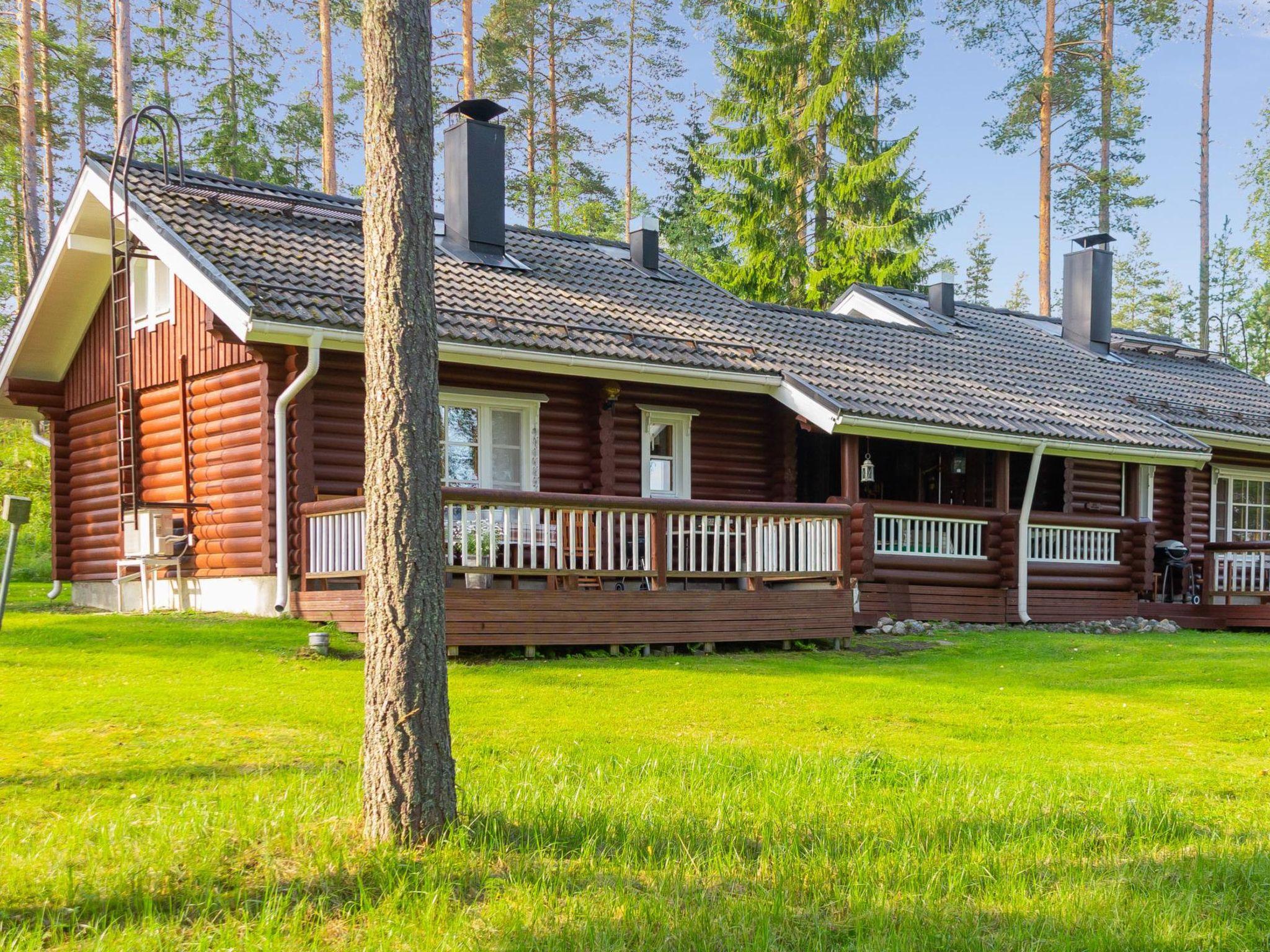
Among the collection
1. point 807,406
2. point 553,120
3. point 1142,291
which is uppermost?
point 553,120

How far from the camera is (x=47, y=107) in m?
34.6

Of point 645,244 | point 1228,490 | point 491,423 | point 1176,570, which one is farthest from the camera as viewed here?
point 1228,490

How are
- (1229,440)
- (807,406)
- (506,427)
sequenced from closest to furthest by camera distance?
(506,427) → (807,406) → (1229,440)

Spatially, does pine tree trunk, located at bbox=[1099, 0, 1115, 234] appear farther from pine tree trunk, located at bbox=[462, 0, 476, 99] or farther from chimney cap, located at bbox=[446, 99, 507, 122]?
chimney cap, located at bbox=[446, 99, 507, 122]

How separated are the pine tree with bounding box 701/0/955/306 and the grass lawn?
24.9 metres

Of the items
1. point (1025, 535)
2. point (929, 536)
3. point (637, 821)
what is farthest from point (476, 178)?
point (637, 821)

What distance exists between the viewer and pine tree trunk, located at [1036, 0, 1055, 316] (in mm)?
35406

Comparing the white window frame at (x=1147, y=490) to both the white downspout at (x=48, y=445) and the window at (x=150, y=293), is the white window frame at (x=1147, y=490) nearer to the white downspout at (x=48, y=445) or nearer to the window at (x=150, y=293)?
the window at (x=150, y=293)

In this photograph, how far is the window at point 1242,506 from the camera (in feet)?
80.1

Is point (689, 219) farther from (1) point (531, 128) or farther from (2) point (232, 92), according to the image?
(2) point (232, 92)

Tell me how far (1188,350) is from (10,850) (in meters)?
29.4

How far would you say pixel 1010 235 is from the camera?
73125 mm

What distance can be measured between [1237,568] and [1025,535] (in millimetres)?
5748

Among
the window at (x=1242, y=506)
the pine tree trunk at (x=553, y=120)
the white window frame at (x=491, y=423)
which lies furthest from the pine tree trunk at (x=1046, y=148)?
the white window frame at (x=491, y=423)
